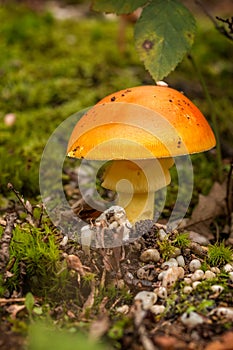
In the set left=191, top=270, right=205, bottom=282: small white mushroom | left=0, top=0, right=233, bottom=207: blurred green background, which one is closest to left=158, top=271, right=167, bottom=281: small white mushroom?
left=191, top=270, right=205, bottom=282: small white mushroom

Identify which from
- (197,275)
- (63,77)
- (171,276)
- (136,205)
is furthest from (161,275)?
(63,77)

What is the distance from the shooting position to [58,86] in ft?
14.2

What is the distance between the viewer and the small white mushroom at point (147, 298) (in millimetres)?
1797

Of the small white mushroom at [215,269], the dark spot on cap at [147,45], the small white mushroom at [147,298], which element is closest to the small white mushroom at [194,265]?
the small white mushroom at [215,269]

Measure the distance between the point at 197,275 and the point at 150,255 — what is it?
8.0 inches

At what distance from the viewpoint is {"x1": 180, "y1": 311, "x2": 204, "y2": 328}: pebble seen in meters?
1.70

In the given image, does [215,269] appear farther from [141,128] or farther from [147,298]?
[141,128]

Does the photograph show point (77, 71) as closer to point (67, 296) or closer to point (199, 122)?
point (199, 122)

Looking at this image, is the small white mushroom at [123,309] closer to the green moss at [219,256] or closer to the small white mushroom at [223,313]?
the small white mushroom at [223,313]

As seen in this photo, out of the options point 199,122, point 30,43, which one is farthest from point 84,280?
point 30,43

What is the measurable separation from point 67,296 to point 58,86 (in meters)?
2.71

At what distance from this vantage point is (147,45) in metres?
2.44

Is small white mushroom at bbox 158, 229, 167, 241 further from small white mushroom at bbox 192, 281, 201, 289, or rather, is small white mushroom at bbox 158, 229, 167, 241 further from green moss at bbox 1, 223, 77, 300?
green moss at bbox 1, 223, 77, 300

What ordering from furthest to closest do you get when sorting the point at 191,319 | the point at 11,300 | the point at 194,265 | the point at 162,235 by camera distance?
the point at 162,235 < the point at 194,265 < the point at 11,300 < the point at 191,319
